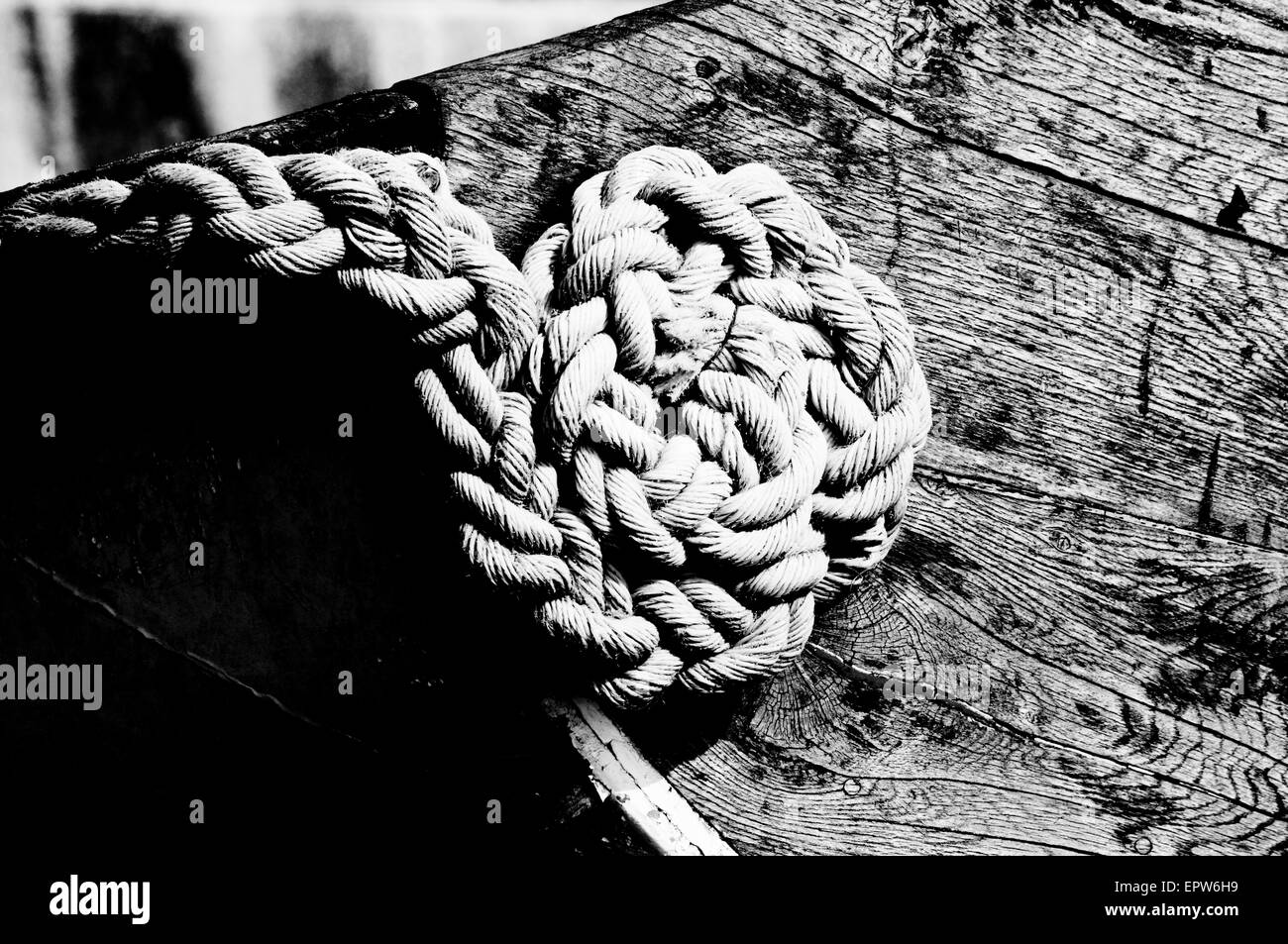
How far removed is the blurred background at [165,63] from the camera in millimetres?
1974

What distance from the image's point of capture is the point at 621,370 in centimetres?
78

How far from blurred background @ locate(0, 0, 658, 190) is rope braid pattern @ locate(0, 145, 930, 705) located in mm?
1355

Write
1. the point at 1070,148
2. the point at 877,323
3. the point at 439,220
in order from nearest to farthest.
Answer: the point at 439,220 → the point at 877,323 → the point at 1070,148

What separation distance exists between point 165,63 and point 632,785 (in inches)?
69.9

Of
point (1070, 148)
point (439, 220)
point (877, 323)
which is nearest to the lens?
point (439, 220)

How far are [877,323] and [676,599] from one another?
0.87 feet

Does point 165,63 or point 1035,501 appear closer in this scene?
point 1035,501

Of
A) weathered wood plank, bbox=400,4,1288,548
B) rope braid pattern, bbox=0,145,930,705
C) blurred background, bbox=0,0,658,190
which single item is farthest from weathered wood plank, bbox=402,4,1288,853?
blurred background, bbox=0,0,658,190

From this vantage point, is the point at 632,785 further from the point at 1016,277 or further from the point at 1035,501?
the point at 1016,277

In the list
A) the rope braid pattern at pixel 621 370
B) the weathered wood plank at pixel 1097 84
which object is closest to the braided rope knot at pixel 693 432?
the rope braid pattern at pixel 621 370

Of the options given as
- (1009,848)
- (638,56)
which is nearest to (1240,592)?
(1009,848)

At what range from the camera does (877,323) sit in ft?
2.82

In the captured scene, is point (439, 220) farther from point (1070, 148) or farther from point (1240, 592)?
point (1240, 592)

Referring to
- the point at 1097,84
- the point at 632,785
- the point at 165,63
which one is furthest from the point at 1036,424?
the point at 165,63
